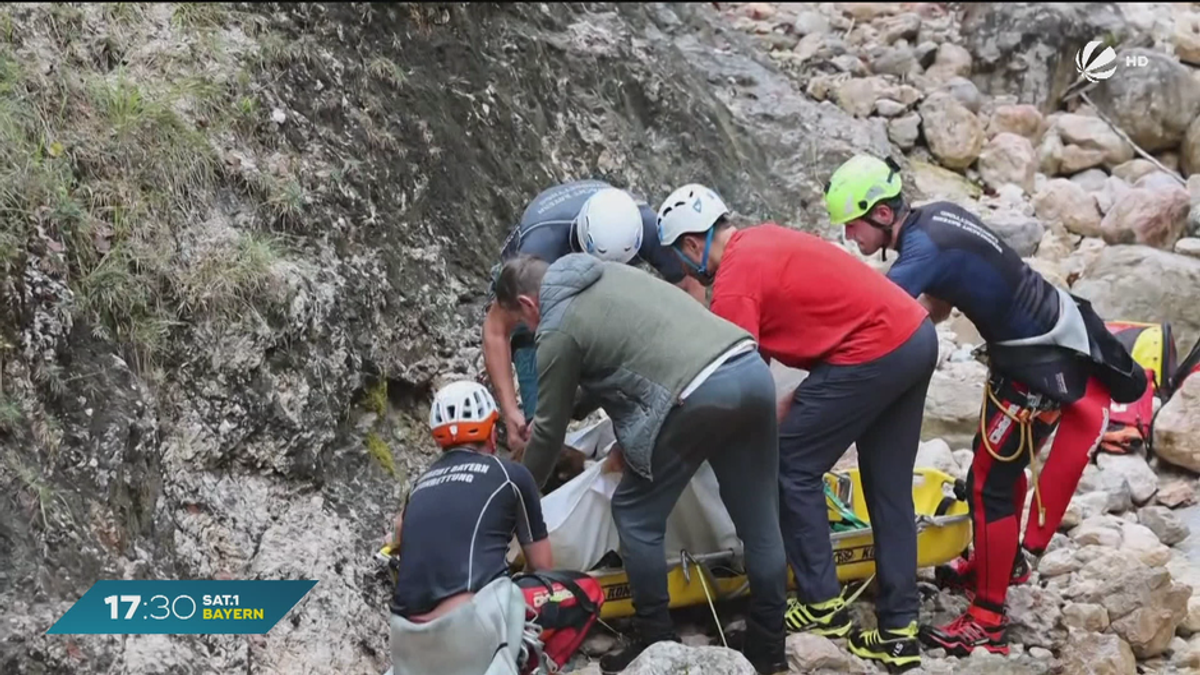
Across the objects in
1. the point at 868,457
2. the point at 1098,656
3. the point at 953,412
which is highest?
the point at 868,457

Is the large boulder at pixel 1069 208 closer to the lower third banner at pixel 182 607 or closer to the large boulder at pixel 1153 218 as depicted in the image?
the large boulder at pixel 1153 218

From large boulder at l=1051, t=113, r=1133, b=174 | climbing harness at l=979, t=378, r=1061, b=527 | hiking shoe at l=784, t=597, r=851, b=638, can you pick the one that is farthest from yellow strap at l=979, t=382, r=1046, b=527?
large boulder at l=1051, t=113, r=1133, b=174

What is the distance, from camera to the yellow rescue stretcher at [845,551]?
4562 mm

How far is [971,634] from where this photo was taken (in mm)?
4742

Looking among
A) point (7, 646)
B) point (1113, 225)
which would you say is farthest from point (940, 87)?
point (7, 646)

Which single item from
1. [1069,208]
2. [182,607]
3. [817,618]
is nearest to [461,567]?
[182,607]

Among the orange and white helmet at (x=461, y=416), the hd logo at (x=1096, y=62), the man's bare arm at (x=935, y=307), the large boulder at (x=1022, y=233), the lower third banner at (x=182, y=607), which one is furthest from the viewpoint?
the hd logo at (x=1096, y=62)

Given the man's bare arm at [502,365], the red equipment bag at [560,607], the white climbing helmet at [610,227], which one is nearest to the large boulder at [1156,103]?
the white climbing helmet at [610,227]

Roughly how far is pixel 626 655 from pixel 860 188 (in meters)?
1.92

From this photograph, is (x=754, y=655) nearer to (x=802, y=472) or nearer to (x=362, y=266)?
(x=802, y=472)

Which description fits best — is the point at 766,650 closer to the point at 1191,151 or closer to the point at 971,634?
the point at 971,634

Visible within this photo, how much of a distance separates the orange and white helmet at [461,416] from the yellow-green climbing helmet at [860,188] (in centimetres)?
151

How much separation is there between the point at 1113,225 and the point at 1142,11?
4.40 m

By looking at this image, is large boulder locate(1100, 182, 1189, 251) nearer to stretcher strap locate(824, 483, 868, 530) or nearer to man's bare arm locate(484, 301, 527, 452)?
stretcher strap locate(824, 483, 868, 530)
